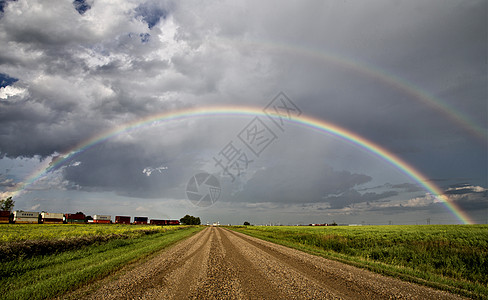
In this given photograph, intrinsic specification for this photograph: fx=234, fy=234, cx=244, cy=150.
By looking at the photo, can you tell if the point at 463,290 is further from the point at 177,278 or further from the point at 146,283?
the point at 146,283

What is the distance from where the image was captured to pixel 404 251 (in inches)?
642

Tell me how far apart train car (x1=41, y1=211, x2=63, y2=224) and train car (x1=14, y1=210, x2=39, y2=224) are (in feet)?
8.82

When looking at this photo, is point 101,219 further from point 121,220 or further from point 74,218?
point 74,218

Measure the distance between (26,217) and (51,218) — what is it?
8632mm

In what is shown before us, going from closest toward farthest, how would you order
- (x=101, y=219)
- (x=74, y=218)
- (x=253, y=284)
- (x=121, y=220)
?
(x=253, y=284), (x=74, y=218), (x=101, y=219), (x=121, y=220)

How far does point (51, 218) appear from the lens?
84.2 m

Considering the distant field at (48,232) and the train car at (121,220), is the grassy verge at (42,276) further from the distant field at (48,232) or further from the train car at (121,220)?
the train car at (121,220)

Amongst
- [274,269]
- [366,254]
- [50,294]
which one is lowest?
Answer: [366,254]

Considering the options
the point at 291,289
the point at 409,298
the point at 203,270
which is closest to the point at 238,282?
the point at 291,289

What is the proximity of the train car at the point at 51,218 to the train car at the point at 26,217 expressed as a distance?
106 inches

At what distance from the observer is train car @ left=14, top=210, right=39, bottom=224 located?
2882 inches

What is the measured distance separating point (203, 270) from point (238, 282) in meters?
2.84

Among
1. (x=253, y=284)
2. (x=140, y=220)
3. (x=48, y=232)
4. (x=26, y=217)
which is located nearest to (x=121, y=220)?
(x=140, y=220)

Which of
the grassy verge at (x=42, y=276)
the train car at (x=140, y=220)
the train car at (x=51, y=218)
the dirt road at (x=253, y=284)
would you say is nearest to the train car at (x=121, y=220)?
the train car at (x=140, y=220)
